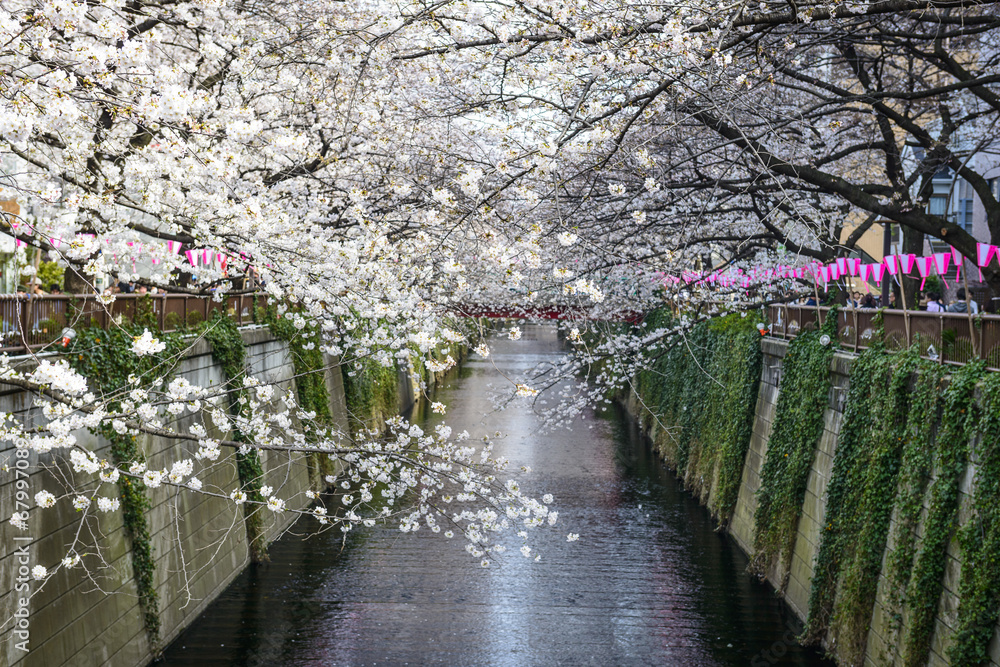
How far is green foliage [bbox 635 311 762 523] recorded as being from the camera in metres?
18.4

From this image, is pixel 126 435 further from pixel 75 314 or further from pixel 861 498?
pixel 861 498

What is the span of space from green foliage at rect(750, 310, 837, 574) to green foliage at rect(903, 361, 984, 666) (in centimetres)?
473

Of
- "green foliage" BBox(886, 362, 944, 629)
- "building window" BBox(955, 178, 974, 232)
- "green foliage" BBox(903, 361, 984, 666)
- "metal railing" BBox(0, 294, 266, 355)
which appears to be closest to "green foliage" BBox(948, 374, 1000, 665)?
"green foliage" BBox(903, 361, 984, 666)

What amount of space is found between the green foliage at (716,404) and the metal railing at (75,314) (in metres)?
8.19

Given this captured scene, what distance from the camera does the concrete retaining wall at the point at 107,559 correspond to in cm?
832

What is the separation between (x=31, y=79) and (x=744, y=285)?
18.0m

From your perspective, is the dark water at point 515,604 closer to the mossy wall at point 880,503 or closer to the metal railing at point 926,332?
the mossy wall at point 880,503

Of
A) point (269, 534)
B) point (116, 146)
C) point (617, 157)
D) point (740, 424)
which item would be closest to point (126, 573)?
point (116, 146)

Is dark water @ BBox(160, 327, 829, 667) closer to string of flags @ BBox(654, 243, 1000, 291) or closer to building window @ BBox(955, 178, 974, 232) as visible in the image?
string of flags @ BBox(654, 243, 1000, 291)

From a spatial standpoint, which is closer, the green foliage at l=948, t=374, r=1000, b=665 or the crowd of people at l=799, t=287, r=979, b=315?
the green foliage at l=948, t=374, r=1000, b=665

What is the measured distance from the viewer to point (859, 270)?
12773 mm

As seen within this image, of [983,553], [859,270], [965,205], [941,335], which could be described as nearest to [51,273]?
[859,270]

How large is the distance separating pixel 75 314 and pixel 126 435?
1914mm

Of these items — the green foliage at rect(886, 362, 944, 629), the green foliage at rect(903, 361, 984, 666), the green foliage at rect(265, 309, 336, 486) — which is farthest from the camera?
the green foliage at rect(265, 309, 336, 486)
